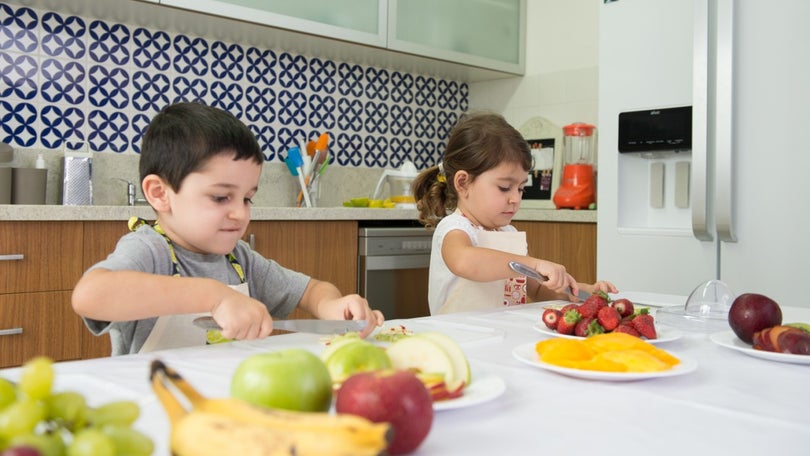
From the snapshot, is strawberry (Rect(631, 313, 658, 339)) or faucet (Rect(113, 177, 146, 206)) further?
faucet (Rect(113, 177, 146, 206))

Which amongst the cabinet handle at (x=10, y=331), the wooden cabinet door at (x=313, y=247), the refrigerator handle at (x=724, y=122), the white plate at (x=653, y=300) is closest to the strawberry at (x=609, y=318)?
the white plate at (x=653, y=300)

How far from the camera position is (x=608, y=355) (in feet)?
2.76

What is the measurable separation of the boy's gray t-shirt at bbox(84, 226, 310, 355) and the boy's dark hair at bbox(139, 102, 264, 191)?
0.11m

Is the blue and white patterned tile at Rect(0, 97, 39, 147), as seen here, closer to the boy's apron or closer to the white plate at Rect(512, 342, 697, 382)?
the boy's apron

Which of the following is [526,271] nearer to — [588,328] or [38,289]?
[588,328]

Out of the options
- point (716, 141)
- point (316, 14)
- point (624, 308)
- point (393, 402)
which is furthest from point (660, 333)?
point (316, 14)

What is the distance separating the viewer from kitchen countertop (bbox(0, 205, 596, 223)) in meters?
2.22

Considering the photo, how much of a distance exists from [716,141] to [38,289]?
2.20 metres

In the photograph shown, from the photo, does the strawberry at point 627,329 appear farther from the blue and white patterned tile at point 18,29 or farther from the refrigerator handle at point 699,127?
the blue and white patterned tile at point 18,29

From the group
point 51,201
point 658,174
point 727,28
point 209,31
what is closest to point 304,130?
point 209,31

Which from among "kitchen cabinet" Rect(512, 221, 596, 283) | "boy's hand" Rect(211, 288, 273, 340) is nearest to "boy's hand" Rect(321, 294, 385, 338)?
"boy's hand" Rect(211, 288, 273, 340)

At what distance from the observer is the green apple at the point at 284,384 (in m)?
0.54

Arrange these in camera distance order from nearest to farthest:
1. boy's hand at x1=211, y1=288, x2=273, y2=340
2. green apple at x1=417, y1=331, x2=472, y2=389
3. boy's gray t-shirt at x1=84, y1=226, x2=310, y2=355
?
1. green apple at x1=417, y1=331, x2=472, y2=389
2. boy's hand at x1=211, y1=288, x2=273, y2=340
3. boy's gray t-shirt at x1=84, y1=226, x2=310, y2=355

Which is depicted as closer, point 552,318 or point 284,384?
point 284,384
